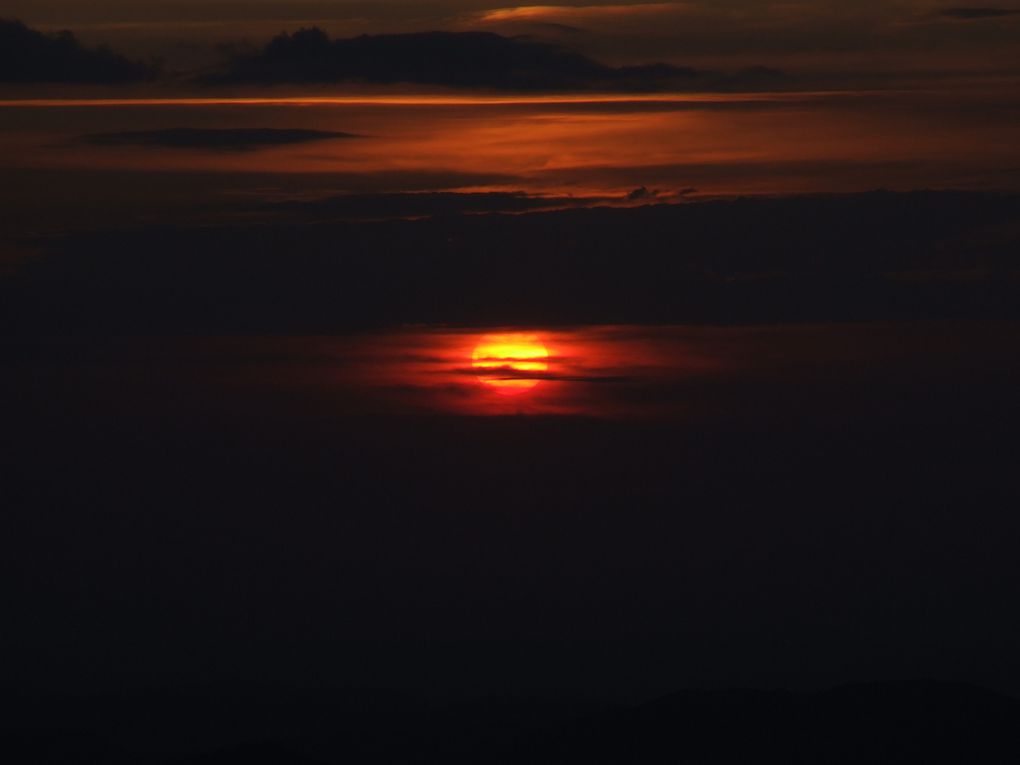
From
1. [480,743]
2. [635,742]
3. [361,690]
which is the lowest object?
[361,690]

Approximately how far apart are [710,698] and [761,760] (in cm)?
1074

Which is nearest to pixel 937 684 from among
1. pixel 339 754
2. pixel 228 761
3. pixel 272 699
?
pixel 228 761

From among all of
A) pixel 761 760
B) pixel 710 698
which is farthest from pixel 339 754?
pixel 761 760

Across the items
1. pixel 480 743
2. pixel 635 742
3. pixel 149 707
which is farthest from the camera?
pixel 149 707

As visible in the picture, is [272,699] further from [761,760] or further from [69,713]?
[761,760]

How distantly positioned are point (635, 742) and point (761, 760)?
940 cm

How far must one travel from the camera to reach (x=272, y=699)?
182 metres

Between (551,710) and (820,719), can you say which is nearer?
(820,719)

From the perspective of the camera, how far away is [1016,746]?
276ft

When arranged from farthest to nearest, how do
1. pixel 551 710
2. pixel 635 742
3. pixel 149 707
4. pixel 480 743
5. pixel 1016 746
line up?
pixel 149 707 < pixel 551 710 < pixel 480 743 < pixel 635 742 < pixel 1016 746

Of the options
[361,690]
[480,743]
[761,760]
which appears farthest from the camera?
[361,690]

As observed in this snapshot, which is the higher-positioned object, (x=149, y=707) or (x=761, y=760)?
(x=761, y=760)

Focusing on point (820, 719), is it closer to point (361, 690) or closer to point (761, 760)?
point (761, 760)

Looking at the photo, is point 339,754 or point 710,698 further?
point 339,754
